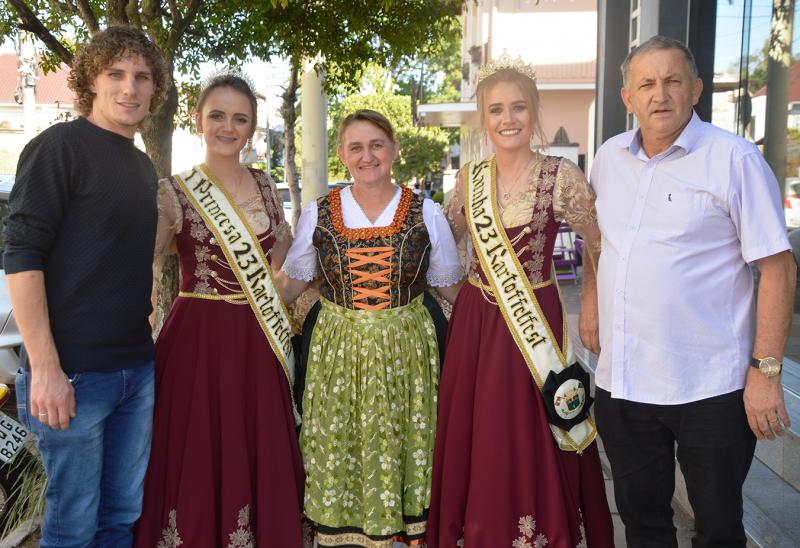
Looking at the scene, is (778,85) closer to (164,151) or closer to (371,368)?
(371,368)

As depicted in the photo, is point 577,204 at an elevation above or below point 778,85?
below

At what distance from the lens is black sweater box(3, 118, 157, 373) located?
188 cm

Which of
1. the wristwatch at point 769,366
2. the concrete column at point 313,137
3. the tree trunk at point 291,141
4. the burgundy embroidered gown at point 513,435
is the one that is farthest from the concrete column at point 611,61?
the tree trunk at point 291,141

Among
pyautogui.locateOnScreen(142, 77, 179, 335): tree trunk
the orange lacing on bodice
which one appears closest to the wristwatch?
the orange lacing on bodice

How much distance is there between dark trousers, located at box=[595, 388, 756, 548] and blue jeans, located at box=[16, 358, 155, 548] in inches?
55.0

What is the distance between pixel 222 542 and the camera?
2.50 meters

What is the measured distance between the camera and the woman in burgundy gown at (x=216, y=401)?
8.16 feet

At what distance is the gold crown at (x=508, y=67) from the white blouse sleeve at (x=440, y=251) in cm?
49

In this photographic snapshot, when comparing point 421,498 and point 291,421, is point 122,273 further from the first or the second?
point 421,498

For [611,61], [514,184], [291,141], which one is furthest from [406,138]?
[514,184]

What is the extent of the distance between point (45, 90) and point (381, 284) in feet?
150

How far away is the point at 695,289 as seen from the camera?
2061mm

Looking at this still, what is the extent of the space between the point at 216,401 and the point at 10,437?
101cm

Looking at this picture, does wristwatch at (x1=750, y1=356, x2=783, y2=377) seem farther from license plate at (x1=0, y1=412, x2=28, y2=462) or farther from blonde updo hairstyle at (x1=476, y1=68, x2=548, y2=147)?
license plate at (x1=0, y1=412, x2=28, y2=462)
